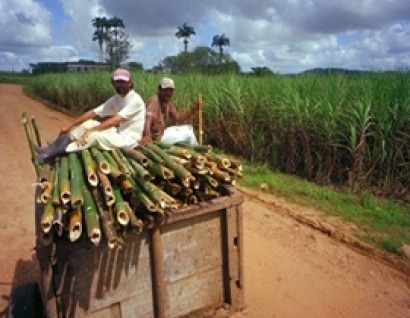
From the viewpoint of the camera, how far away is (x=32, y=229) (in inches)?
215

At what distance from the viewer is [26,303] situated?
112 inches

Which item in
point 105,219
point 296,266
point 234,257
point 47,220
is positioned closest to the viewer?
point 47,220

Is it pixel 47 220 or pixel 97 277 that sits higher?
pixel 47 220

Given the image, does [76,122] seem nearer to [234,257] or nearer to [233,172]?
[233,172]

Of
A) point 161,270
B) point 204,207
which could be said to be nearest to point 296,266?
point 204,207

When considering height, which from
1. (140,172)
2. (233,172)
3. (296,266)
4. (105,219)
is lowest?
(296,266)

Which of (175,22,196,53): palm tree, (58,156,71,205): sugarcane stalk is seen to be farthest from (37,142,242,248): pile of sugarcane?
(175,22,196,53): palm tree

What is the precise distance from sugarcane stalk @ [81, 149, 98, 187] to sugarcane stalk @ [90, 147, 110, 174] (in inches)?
1.3

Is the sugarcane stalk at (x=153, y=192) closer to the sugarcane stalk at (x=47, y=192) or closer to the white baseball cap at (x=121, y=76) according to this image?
the sugarcane stalk at (x=47, y=192)

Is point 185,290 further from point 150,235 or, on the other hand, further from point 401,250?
point 401,250

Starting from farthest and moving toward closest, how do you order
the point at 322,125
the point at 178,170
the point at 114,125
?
the point at 322,125
the point at 114,125
the point at 178,170

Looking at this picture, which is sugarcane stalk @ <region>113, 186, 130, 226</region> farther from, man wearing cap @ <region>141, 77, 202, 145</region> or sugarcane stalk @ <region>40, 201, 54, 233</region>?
man wearing cap @ <region>141, 77, 202, 145</region>

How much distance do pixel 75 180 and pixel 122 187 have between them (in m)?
0.29

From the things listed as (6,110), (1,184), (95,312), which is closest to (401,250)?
(95,312)
